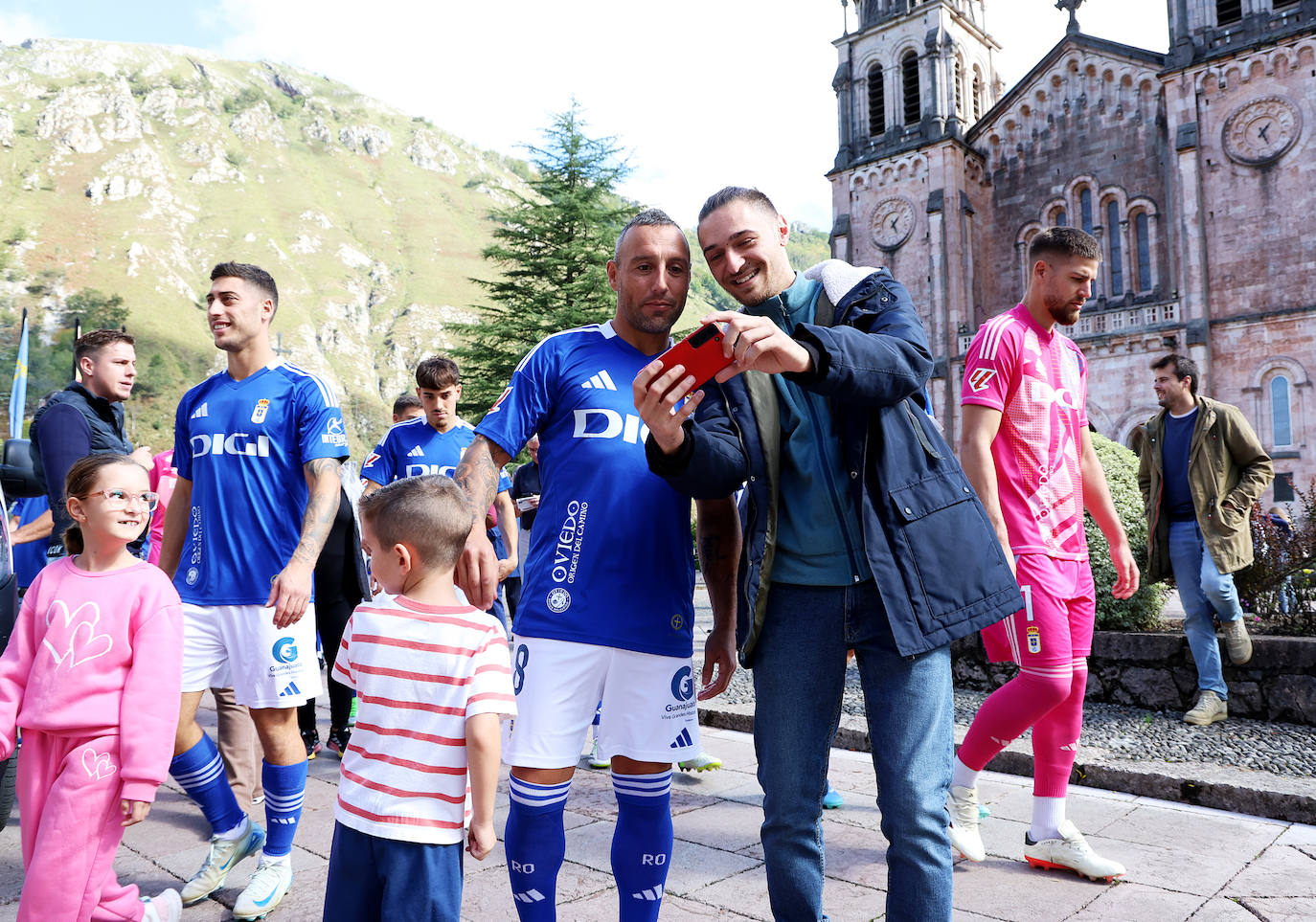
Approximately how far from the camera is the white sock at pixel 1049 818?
3455 millimetres

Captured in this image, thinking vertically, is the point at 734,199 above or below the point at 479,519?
above

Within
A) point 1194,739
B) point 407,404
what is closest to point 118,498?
point 407,404

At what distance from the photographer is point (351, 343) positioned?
11656cm

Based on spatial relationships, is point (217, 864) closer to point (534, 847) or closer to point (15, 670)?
point (15, 670)

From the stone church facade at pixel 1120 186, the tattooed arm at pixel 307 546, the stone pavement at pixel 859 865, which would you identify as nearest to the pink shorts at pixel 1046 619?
the stone pavement at pixel 859 865

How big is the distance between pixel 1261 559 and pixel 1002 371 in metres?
4.69

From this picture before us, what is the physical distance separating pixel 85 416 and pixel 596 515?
119 inches

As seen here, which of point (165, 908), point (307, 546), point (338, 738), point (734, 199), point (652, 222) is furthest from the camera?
point (338, 738)

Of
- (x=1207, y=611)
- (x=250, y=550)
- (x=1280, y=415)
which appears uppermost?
(x=1280, y=415)

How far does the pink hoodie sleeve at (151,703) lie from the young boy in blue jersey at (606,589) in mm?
1008

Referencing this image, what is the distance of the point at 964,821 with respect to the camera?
358 centimetres

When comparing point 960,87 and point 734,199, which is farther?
point 960,87

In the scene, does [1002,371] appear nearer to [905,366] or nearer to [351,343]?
[905,366]

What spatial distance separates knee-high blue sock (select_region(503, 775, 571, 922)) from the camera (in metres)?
2.45
